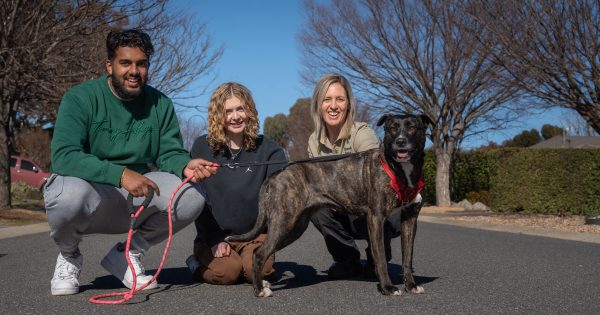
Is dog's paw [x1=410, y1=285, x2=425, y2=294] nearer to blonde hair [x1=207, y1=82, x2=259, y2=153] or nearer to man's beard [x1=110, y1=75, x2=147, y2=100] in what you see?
blonde hair [x1=207, y1=82, x2=259, y2=153]

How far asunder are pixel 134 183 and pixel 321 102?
227cm

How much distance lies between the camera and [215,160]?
5.34 metres

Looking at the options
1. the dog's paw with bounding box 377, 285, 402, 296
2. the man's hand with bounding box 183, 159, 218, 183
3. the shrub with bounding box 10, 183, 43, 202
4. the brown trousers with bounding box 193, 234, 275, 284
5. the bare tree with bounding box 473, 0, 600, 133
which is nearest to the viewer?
the dog's paw with bounding box 377, 285, 402, 296

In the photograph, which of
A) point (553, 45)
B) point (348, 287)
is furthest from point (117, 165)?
point (553, 45)

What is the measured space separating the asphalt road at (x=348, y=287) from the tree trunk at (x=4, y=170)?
917cm

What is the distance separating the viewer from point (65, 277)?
4.48 m

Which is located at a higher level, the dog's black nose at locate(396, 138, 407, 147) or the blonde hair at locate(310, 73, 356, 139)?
the blonde hair at locate(310, 73, 356, 139)

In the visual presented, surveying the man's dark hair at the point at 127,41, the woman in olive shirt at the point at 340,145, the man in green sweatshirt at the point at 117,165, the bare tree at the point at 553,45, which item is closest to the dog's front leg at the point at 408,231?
the woman in olive shirt at the point at 340,145

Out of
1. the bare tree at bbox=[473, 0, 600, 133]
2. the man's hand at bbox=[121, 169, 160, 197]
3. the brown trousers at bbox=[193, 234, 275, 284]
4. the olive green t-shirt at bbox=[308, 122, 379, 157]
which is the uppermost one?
the bare tree at bbox=[473, 0, 600, 133]

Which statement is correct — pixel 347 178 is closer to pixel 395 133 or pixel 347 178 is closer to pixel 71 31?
pixel 395 133

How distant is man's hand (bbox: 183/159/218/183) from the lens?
463 cm

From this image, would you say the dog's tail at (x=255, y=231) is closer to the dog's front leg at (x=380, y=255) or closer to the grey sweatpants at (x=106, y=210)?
the grey sweatpants at (x=106, y=210)

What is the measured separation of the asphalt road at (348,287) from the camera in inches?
158

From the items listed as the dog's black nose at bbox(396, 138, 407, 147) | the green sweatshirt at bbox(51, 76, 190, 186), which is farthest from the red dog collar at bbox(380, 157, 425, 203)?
the green sweatshirt at bbox(51, 76, 190, 186)
